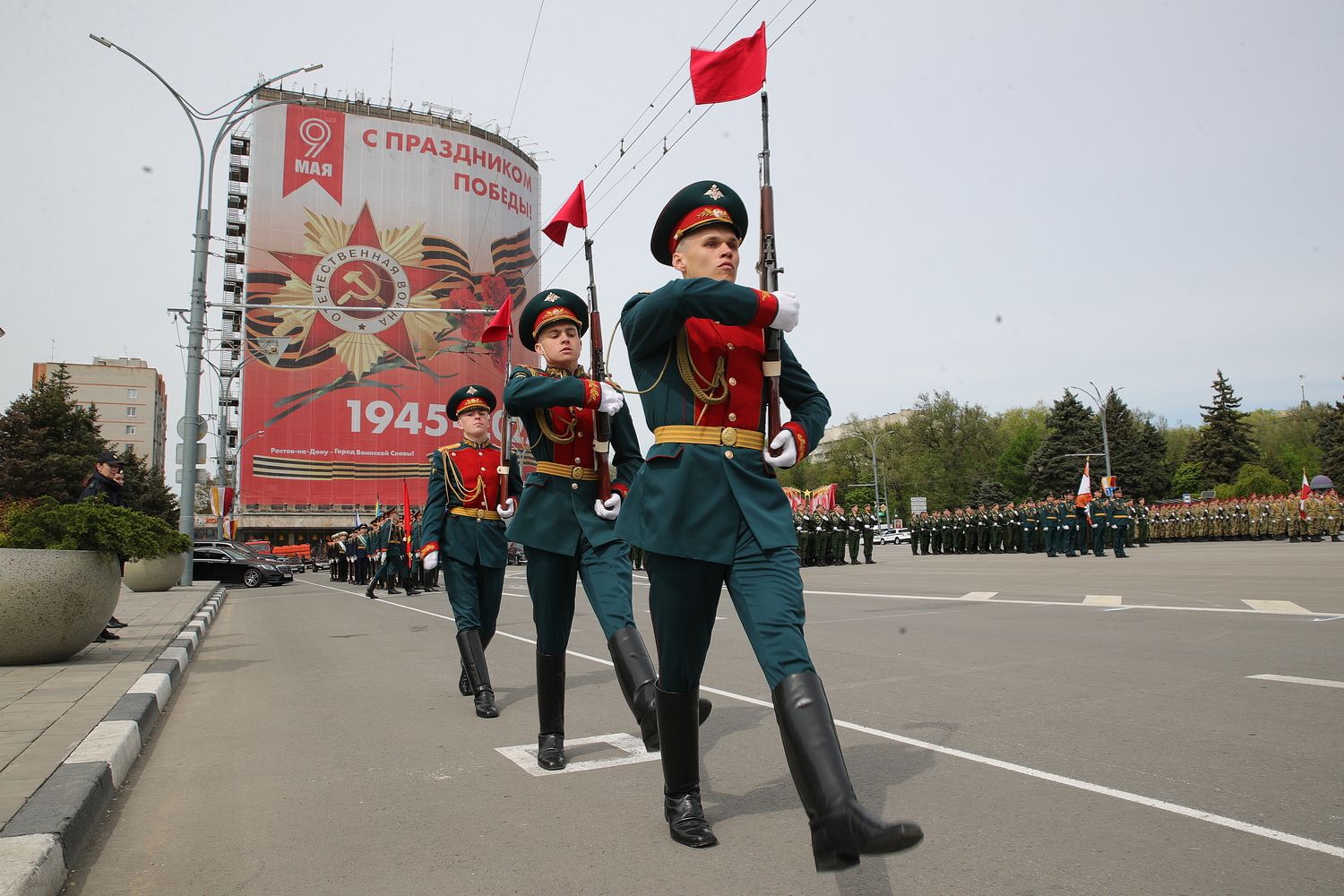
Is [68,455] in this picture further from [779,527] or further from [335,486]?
[779,527]

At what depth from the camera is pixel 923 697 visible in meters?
6.16

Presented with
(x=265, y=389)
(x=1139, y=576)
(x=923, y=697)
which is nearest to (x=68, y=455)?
(x=265, y=389)

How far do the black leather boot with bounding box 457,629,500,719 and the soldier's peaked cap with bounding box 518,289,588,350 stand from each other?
221cm

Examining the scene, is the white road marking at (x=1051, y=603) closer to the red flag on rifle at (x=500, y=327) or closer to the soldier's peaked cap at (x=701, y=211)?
the red flag on rifle at (x=500, y=327)

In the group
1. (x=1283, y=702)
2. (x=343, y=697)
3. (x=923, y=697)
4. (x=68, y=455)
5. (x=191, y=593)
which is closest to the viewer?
(x=1283, y=702)

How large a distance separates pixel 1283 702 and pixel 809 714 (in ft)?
13.2

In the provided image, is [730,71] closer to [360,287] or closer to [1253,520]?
[1253,520]

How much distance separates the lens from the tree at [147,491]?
5512 centimetres

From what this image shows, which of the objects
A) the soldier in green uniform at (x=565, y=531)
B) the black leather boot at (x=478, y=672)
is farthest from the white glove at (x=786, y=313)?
the black leather boot at (x=478, y=672)

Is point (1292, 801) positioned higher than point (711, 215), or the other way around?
point (711, 215)

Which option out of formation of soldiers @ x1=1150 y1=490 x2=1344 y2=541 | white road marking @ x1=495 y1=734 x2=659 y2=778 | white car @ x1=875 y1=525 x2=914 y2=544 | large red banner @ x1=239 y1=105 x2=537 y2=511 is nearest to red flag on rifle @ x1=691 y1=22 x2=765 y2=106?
white road marking @ x1=495 y1=734 x2=659 y2=778

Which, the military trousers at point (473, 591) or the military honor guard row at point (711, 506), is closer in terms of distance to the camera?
the military honor guard row at point (711, 506)

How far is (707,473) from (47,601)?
7.15 metres

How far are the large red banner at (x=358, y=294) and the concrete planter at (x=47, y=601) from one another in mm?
54570
